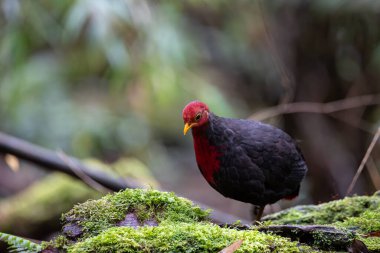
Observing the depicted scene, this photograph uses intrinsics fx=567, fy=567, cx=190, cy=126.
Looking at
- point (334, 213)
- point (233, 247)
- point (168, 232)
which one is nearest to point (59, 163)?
point (334, 213)

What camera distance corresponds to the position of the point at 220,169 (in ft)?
12.9

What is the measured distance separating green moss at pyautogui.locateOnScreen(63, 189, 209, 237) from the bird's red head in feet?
3.32

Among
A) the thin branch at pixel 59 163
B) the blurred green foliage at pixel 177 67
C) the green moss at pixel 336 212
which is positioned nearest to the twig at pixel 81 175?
the thin branch at pixel 59 163

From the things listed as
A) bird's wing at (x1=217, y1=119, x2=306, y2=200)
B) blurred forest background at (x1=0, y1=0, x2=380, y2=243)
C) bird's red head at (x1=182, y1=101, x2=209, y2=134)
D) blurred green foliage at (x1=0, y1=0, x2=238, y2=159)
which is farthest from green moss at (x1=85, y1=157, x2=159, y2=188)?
bird's red head at (x1=182, y1=101, x2=209, y2=134)

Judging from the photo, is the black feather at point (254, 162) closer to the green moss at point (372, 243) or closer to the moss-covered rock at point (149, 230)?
the moss-covered rock at point (149, 230)

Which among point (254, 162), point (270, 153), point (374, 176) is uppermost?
point (374, 176)

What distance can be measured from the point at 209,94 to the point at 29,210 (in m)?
2.40

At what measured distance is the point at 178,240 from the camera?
241 cm

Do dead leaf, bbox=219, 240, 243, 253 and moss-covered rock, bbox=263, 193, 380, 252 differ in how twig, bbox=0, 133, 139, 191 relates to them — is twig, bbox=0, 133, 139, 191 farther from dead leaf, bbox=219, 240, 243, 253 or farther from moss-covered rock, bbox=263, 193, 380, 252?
dead leaf, bbox=219, 240, 243, 253

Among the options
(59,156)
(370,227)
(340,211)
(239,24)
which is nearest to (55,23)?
(59,156)

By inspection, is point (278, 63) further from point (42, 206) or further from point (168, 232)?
point (168, 232)

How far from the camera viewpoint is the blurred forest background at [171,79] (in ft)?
19.6

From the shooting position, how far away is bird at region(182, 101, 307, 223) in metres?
3.93

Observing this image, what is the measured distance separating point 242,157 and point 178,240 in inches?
66.1
